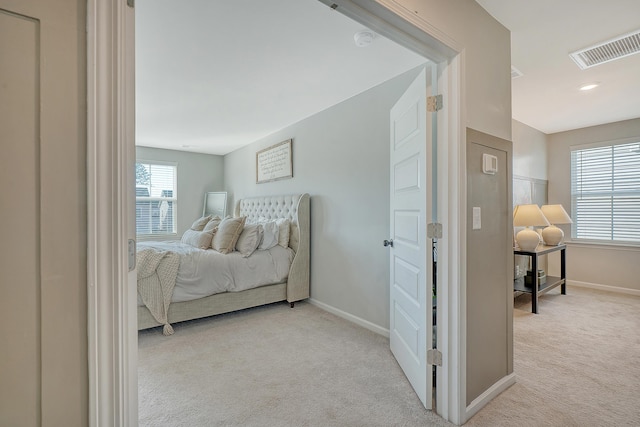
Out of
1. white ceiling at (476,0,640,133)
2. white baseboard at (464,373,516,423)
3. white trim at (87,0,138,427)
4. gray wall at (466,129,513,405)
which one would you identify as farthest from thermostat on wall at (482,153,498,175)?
white trim at (87,0,138,427)

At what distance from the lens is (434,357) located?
5.83 ft

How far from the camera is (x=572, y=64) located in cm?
260

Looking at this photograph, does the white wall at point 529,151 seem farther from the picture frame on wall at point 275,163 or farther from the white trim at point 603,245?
the picture frame on wall at point 275,163

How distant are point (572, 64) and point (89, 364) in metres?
3.63

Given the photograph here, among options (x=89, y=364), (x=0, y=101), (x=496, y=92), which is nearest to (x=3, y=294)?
(x=89, y=364)

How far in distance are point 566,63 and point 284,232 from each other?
3158mm

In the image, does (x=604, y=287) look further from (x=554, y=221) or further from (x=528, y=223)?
(x=528, y=223)

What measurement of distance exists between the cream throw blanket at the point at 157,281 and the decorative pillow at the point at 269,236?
100 cm

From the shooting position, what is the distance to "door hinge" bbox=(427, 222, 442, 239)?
1750 millimetres

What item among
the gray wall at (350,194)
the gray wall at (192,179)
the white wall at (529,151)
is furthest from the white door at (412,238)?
the gray wall at (192,179)

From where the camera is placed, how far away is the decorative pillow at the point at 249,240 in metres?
3.52

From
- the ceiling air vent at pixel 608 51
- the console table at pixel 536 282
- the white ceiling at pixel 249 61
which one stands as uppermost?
the ceiling air vent at pixel 608 51

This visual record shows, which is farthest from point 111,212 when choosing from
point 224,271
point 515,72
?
point 515,72

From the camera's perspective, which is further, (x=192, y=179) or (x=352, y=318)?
(x=192, y=179)
